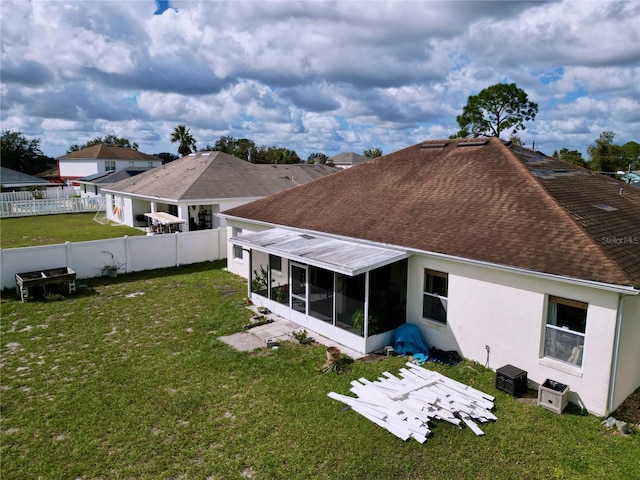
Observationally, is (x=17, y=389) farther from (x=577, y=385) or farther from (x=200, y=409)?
(x=577, y=385)

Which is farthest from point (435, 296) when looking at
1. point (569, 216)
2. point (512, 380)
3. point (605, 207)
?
point (605, 207)

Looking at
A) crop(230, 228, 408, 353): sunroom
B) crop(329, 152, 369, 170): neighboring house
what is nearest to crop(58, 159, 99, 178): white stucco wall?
crop(329, 152, 369, 170): neighboring house

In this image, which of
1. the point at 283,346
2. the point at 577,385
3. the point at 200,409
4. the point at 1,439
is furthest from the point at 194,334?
the point at 577,385

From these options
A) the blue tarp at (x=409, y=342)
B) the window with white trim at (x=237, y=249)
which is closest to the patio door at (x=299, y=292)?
the blue tarp at (x=409, y=342)

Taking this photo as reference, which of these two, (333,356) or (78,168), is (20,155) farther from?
(333,356)

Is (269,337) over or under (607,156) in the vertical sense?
under

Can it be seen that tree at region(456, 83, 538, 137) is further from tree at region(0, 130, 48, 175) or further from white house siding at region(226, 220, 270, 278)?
tree at region(0, 130, 48, 175)

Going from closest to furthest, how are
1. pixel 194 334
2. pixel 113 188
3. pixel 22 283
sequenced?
pixel 194 334 < pixel 22 283 < pixel 113 188

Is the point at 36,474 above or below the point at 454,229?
below
